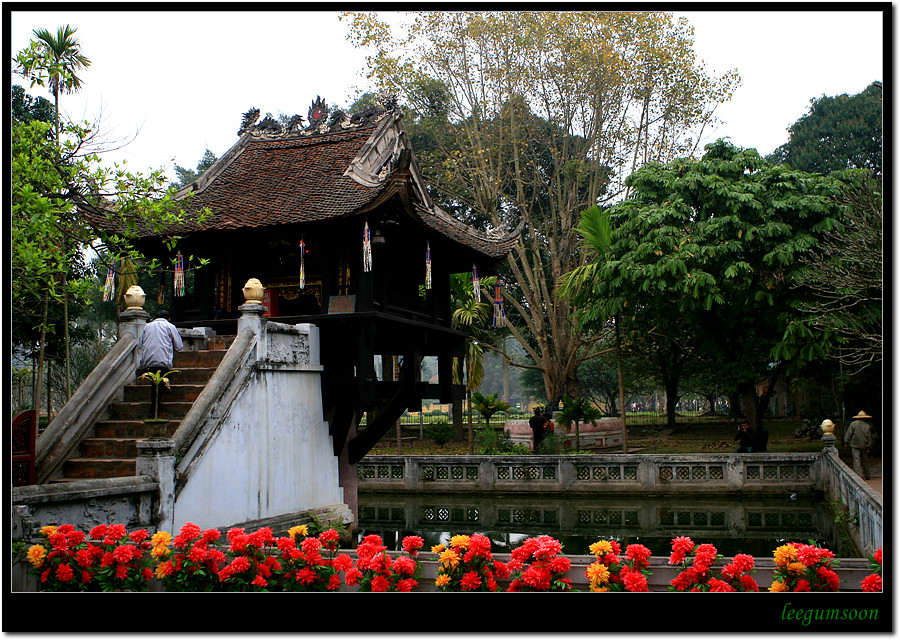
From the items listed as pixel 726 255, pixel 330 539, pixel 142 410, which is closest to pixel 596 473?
pixel 726 255

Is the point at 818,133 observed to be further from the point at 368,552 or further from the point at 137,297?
the point at 368,552

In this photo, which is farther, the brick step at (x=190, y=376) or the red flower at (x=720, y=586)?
the brick step at (x=190, y=376)

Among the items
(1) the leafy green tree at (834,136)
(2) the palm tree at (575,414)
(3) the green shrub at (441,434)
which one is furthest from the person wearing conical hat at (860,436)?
(3) the green shrub at (441,434)

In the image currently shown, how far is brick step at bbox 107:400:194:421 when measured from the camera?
953 centimetres

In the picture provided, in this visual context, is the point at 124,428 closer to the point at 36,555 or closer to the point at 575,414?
the point at 36,555

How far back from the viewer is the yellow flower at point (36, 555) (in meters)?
5.96

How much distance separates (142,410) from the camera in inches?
379

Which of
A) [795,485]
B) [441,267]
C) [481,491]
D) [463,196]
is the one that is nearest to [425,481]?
[481,491]

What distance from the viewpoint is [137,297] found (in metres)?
10.4

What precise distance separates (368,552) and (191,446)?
392 centimetres

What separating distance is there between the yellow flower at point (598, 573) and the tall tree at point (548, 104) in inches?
783

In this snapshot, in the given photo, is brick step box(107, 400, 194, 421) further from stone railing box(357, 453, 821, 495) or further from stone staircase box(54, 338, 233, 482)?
stone railing box(357, 453, 821, 495)

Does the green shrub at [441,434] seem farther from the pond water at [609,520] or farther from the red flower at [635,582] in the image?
the red flower at [635,582]

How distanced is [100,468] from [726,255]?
13884 mm
